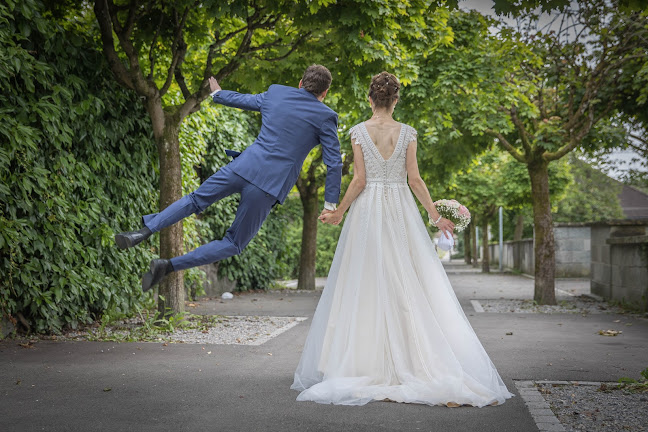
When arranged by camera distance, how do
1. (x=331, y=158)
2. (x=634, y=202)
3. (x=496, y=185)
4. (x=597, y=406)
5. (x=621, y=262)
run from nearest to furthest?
(x=597, y=406), (x=331, y=158), (x=621, y=262), (x=496, y=185), (x=634, y=202)

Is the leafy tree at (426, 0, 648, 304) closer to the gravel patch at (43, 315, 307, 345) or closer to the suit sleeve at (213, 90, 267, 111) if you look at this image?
the gravel patch at (43, 315, 307, 345)

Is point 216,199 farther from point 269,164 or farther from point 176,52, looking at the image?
point 176,52

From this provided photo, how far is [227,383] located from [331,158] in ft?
6.84

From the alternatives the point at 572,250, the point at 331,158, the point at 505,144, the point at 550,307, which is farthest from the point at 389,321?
the point at 572,250

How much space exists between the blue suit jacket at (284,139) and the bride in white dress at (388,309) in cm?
23

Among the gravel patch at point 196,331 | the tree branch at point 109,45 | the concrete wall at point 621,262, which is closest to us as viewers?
the gravel patch at point 196,331

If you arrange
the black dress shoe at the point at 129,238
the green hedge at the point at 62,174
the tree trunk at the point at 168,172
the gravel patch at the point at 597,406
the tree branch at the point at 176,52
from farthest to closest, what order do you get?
the tree trunk at the point at 168,172
the tree branch at the point at 176,52
the green hedge at the point at 62,174
the black dress shoe at the point at 129,238
the gravel patch at the point at 597,406

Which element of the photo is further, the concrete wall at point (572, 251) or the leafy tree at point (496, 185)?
the leafy tree at point (496, 185)

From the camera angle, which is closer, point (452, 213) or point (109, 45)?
point (452, 213)

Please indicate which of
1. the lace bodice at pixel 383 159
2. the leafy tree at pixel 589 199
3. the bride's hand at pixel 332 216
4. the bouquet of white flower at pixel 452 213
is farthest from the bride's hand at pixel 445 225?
the leafy tree at pixel 589 199

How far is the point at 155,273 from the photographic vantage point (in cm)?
519

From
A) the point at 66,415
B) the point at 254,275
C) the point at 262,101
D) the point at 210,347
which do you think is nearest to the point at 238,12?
the point at 262,101

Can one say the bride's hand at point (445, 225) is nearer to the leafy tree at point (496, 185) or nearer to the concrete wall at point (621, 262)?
the concrete wall at point (621, 262)

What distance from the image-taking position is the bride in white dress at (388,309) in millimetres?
4789
